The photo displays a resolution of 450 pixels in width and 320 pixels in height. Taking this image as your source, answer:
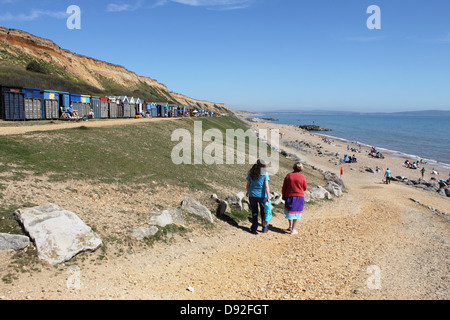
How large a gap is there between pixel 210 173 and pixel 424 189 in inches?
878

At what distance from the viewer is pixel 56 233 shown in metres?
6.36

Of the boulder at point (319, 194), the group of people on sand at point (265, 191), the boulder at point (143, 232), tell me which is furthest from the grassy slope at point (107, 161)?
the group of people on sand at point (265, 191)

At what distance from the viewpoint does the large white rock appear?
607 cm

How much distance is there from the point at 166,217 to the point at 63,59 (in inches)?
2714

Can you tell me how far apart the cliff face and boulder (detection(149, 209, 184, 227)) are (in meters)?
52.0

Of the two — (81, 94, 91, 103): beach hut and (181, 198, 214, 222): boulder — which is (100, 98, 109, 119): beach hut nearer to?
(81, 94, 91, 103): beach hut

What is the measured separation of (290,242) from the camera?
9.23 meters

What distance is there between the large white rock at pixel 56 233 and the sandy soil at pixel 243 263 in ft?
1.12

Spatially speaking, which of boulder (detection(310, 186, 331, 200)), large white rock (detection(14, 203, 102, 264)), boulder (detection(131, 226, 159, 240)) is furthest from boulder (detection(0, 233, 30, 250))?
boulder (detection(310, 186, 331, 200))

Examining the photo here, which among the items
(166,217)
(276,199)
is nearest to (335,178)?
(276,199)

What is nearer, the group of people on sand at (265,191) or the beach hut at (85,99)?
the group of people on sand at (265,191)

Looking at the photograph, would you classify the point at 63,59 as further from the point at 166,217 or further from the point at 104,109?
the point at 166,217

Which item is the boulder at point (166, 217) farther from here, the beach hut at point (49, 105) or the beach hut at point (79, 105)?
the beach hut at point (79, 105)

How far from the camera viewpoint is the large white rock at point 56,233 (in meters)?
6.07
